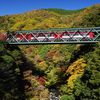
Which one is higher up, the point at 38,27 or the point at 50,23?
the point at 50,23

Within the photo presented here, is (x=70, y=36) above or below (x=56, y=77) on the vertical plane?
above

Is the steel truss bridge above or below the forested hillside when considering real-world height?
above

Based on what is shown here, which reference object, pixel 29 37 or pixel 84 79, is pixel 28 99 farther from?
pixel 29 37

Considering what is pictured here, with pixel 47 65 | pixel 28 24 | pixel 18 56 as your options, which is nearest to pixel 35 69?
pixel 47 65

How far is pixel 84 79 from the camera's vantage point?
52.0 ft

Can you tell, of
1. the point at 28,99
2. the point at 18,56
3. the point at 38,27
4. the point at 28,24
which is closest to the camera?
the point at 28,99

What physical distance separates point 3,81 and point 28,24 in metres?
49.6

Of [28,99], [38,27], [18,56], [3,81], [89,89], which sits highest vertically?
[38,27]

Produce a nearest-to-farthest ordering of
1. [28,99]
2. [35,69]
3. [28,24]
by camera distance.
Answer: [28,99] → [35,69] → [28,24]

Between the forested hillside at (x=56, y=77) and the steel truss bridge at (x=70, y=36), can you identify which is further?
the steel truss bridge at (x=70, y=36)

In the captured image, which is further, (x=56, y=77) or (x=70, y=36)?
(x=56, y=77)

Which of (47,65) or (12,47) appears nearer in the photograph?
(12,47)

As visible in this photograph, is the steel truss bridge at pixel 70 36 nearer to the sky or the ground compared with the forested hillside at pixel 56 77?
nearer to the sky

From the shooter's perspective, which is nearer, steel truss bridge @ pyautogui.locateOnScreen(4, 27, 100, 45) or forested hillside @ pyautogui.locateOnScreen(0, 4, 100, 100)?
forested hillside @ pyautogui.locateOnScreen(0, 4, 100, 100)
